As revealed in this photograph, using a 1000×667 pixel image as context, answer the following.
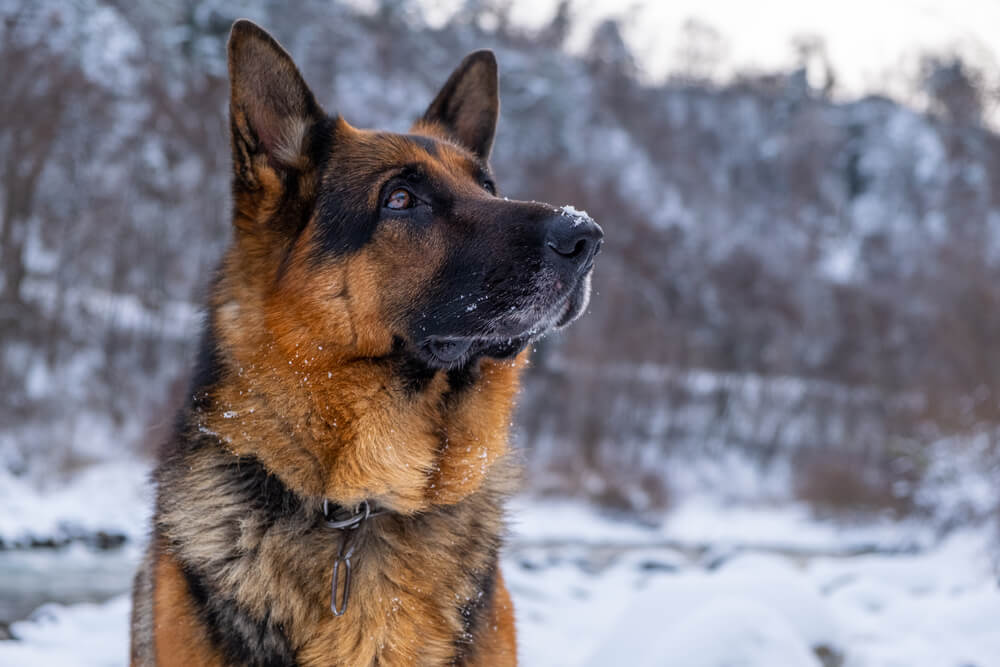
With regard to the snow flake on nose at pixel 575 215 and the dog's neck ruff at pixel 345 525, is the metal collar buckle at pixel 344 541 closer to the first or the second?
the dog's neck ruff at pixel 345 525

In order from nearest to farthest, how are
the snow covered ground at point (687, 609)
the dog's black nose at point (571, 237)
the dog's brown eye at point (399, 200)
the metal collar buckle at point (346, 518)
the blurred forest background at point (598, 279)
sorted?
the metal collar buckle at point (346, 518) < the dog's black nose at point (571, 237) < the dog's brown eye at point (399, 200) < the snow covered ground at point (687, 609) < the blurred forest background at point (598, 279)

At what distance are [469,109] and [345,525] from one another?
233 cm

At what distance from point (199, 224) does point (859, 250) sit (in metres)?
51.1

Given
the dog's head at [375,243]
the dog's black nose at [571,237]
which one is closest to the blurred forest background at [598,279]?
the dog's head at [375,243]

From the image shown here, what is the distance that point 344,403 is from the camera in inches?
115

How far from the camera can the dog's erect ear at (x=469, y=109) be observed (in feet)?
13.3

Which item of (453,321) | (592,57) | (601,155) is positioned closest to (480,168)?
(453,321)

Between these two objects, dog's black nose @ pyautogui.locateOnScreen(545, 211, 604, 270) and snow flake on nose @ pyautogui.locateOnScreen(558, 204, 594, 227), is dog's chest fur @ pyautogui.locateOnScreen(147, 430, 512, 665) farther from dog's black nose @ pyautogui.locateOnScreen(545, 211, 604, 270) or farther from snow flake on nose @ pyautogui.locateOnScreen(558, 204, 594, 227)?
snow flake on nose @ pyautogui.locateOnScreen(558, 204, 594, 227)

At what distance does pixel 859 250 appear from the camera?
199 ft

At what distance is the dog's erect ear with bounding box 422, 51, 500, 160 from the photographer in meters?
4.05

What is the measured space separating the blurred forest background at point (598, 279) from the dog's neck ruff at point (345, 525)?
3.77 feet

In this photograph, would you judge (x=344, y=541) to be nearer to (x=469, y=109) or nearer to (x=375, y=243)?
(x=375, y=243)

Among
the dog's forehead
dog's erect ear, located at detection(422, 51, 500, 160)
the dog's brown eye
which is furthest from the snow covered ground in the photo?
dog's erect ear, located at detection(422, 51, 500, 160)

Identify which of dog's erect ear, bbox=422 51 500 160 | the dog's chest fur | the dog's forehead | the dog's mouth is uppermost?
dog's erect ear, bbox=422 51 500 160
